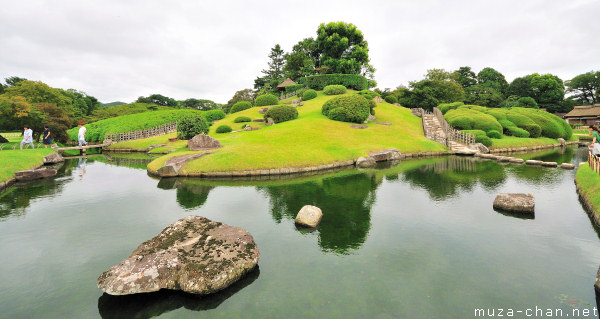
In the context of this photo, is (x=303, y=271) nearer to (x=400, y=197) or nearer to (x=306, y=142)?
(x=400, y=197)

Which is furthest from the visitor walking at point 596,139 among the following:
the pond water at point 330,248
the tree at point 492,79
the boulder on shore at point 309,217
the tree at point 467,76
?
the tree at point 492,79

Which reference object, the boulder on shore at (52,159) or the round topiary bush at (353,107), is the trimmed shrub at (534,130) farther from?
the boulder on shore at (52,159)

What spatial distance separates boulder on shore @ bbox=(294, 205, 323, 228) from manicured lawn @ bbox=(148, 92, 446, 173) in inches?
448

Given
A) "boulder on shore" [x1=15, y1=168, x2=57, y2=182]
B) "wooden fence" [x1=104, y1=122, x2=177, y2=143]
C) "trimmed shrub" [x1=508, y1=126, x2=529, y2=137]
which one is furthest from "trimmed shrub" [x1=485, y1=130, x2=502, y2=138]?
"wooden fence" [x1=104, y1=122, x2=177, y2=143]

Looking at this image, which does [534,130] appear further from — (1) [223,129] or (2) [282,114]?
(1) [223,129]

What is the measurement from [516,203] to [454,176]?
870 cm

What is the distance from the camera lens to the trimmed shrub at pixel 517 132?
41188 millimetres

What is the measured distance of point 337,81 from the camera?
218 ft

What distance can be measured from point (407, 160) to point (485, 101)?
63.5 m

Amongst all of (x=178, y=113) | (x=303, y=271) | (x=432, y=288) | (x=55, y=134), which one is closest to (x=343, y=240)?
(x=303, y=271)

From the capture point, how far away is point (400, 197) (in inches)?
639

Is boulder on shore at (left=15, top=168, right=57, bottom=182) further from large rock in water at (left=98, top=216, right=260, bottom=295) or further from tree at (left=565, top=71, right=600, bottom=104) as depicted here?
tree at (left=565, top=71, right=600, bottom=104)

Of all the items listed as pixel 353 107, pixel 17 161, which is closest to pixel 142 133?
pixel 17 161

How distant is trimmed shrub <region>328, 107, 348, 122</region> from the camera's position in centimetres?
4150
